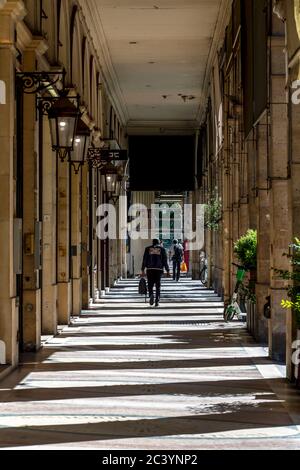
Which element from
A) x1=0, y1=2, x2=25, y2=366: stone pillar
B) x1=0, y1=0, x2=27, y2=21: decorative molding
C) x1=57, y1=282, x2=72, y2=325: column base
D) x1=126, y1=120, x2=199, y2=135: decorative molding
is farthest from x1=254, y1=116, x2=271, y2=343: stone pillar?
x1=126, y1=120, x2=199, y2=135: decorative molding

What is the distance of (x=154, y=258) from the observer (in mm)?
20203

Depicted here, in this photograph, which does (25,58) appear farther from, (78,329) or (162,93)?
(162,93)

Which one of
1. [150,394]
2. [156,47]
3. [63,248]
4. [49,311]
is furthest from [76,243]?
[150,394]

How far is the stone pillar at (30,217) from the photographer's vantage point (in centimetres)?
1239

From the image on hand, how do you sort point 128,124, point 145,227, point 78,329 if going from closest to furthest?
point 78,329 → point 128,124 → point 145,227

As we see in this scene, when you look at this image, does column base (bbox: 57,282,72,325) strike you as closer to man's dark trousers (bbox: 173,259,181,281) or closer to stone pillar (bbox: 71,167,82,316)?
stone pillar (bbox: 71,167,82,316)

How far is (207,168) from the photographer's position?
30375 mm

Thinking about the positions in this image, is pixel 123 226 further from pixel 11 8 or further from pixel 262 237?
pixel 11 8

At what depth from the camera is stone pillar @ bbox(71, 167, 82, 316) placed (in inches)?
719

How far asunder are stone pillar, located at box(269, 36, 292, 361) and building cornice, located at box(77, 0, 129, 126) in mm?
8112

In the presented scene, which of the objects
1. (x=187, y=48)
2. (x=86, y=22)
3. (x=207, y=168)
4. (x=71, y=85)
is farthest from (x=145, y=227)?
(x=71, y=85)

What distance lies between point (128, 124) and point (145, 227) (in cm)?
714

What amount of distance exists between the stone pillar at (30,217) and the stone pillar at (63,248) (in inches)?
152

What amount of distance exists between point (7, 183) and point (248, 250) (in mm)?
5100
